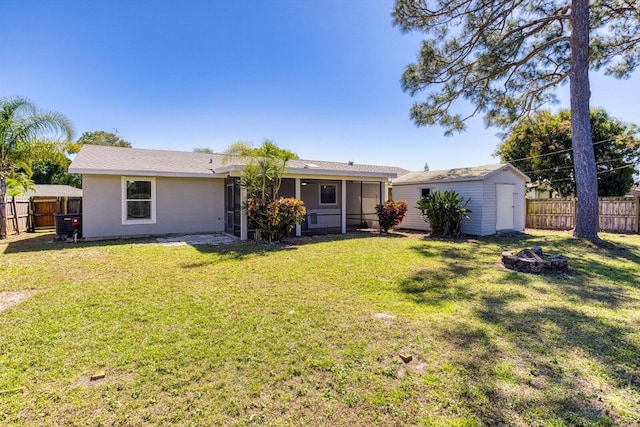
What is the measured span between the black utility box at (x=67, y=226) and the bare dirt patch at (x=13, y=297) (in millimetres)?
5923

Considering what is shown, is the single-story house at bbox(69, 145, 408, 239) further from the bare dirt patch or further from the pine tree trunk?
the pine tree trunk

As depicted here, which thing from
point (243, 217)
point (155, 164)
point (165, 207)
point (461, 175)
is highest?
point (155, 164)

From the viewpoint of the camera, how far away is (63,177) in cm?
2744

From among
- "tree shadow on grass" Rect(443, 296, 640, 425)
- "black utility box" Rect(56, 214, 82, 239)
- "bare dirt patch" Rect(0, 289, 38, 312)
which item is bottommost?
"tree shadow on grass" Rect(443, 296, 640, 425)

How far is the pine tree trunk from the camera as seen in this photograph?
1033 centimetres

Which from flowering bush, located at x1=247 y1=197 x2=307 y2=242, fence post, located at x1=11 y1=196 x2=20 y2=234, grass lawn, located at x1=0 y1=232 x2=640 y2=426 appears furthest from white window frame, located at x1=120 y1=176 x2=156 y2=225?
fence post, located at x1=11 y1=196 x2=20 y2=234

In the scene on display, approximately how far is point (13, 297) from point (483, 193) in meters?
13.3

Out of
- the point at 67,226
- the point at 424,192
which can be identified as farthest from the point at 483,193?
the point at 67,226

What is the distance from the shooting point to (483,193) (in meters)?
12.1

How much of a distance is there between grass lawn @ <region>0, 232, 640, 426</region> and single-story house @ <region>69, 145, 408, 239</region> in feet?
14.5

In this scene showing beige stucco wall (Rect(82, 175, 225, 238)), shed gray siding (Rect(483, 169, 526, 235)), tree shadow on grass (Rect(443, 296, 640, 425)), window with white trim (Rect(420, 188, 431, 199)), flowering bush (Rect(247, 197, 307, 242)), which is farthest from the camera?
window with white trim (Rect(420, 188, 431, 199))

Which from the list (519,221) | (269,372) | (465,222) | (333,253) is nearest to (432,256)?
(333,253)

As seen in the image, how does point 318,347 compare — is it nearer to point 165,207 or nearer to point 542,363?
point 542,363

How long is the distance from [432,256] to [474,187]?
5.75m
